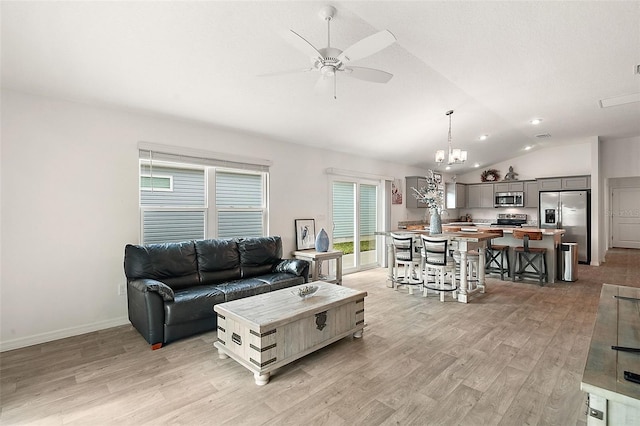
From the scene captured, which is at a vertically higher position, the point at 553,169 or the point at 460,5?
A: the point at 460,5

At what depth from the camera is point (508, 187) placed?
867 centimetres

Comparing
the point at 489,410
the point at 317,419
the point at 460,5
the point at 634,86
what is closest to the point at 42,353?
the point at 317,419

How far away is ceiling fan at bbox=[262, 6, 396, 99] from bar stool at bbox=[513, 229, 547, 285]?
4.54 metres

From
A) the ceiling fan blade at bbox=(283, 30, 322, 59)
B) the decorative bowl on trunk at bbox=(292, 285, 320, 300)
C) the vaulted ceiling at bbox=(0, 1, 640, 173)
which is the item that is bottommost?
the decorative bowl on trunk at bbox=(292, 285, 320, 300)

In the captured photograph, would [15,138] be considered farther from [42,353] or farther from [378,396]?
[378,396]

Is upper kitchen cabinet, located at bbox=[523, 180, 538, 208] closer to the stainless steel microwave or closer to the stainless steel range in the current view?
the stainless steel microwave

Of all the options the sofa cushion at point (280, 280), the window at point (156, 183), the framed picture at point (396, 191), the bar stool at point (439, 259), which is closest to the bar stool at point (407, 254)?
the bar stool at point (439, 259)

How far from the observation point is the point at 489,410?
203 centimetres

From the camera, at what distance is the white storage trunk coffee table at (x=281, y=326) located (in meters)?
2.38

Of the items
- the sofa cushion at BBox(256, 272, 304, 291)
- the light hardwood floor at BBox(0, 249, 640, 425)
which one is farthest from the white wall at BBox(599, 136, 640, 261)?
the sofa cushion at BBox(256, 272, 304, 291)

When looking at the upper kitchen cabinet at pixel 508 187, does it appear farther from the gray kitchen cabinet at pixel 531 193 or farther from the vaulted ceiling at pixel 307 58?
the vaulted ceiling at pixel 307 58

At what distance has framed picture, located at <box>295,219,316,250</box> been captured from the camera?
5305 millimetres

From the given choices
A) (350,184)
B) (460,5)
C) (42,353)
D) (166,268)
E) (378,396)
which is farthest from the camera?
(350,184)

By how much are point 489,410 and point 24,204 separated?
4368 mm
